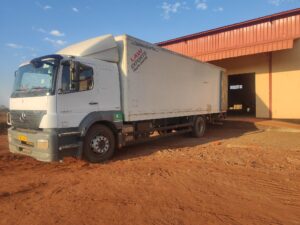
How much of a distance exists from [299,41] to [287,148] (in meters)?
8.62

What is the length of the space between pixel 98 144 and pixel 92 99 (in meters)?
Result: 1.19

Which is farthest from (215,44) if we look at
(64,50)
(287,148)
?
(64,50)

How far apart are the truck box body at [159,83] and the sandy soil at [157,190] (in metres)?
1.72

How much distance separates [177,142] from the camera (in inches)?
420

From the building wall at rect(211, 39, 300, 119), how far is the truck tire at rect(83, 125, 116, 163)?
1174 centimetres

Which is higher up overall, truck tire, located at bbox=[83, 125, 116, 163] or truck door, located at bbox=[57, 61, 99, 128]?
truck door, located at bbox=[57, 61, 99, 128]

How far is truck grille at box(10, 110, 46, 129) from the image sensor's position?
20.4 feet

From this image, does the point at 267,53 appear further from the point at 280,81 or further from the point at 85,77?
the point at 85,77

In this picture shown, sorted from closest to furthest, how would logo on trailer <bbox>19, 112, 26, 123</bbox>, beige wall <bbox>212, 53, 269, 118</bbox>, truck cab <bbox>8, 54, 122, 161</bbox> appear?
truck cab <bbox>8, 54, 122, 161</bbox> → logo on trailer <bbox>19, 112, 26, 123</bbox> → beige wall <bbox>212, 53, 269, 118</bbox>

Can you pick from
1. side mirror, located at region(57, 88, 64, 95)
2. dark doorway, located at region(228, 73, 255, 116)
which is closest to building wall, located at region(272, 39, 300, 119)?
dark doorway, located at region(228, 73, 255, 116)

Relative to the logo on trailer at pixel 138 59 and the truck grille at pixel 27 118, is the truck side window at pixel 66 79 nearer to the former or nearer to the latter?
the truck grille at pixel 27 118

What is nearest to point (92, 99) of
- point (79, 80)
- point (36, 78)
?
point (79, 80)

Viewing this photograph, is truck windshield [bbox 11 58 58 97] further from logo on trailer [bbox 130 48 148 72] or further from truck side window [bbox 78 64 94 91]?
logo on trailer [bbox 130 48 148 72]

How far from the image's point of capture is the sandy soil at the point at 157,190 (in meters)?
3.66
